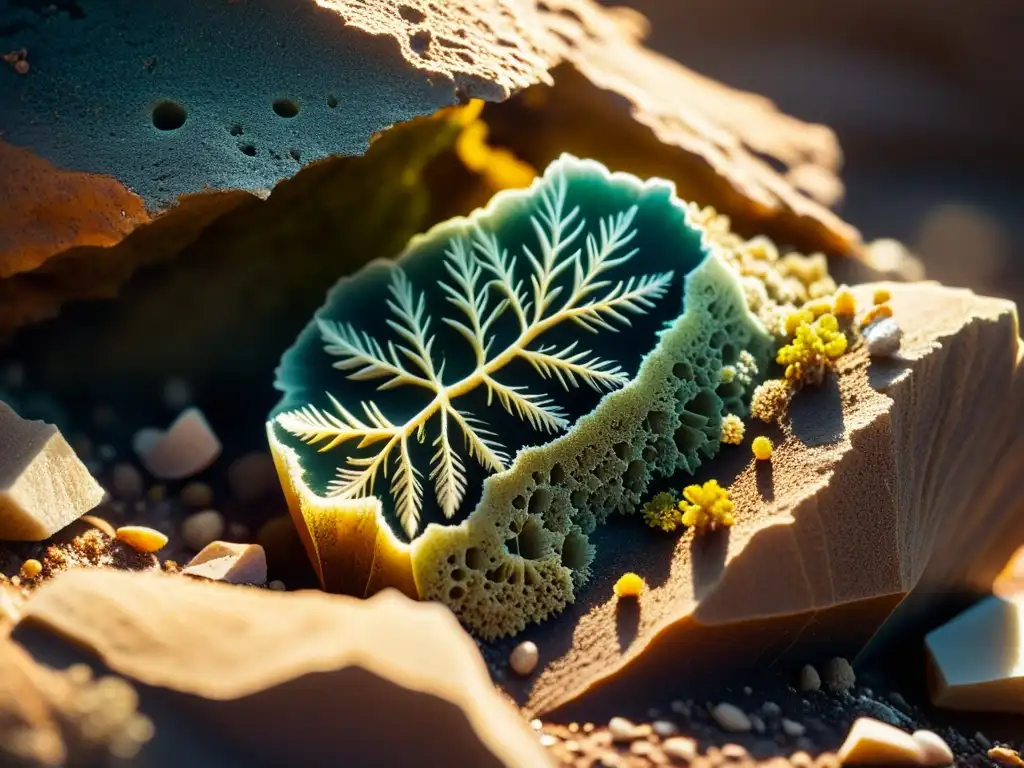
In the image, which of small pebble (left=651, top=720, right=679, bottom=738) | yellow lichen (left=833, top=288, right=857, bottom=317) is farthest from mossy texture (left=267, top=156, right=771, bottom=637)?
small pebble (left=651, top=720, right=679, bottom=738)

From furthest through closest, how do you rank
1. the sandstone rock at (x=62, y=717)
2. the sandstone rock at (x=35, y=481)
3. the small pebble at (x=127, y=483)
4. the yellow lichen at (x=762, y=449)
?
the small pebble at (x=127, y=483), the yellow lichen at (x=762, y=449), the sandstone rock at (x=35, y=481), the sandstone rock at (x=62, y=717)

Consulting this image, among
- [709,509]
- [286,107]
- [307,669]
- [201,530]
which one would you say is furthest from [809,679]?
[286,107]

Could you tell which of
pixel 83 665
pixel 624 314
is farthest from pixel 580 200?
pixel 83 665

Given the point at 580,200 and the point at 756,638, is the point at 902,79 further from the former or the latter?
the point at 756,638

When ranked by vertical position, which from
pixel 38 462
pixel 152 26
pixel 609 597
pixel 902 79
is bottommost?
pixel 38 462

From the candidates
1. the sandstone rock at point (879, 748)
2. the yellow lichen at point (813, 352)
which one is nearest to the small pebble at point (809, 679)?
the sandstone rock at point (879, 748)

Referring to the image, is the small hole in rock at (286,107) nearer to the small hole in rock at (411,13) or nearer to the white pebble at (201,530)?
the small hole in rock at (411,13)

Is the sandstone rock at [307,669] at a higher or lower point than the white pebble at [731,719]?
higher
